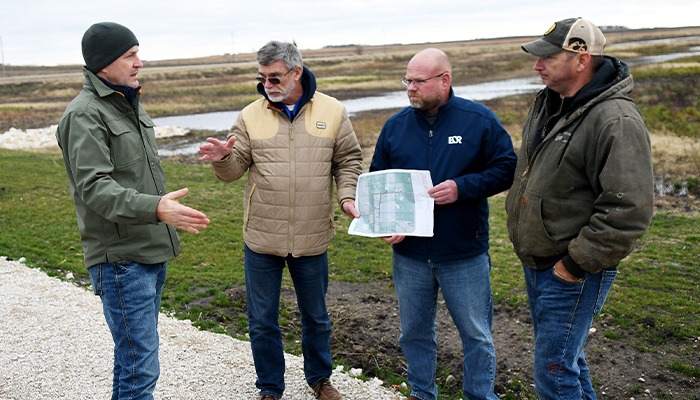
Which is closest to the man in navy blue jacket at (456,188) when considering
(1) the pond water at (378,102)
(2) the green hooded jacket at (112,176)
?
(2) the green hooded jacket at (112,176)

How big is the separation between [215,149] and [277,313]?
4.36 ft

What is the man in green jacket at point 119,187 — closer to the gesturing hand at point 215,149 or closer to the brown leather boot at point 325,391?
the gesturing hand at point 215,149

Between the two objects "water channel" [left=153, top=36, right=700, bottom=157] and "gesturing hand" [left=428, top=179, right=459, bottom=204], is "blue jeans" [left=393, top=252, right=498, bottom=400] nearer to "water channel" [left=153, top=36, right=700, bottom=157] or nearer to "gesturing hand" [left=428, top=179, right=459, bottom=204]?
"gesturing hand" [left=428, top=179, right=459, bottom=204]

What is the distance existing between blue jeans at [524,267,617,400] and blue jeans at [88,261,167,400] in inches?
88.4

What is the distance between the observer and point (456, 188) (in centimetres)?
421

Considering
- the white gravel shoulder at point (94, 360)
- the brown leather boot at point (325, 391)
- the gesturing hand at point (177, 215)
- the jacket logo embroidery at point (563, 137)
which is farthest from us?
the white gravel shoulder at point (94, 360)

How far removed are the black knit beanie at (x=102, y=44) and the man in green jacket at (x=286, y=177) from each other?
0.94m

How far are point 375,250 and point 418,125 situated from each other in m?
5.39

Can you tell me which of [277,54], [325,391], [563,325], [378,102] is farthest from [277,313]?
[378,102]

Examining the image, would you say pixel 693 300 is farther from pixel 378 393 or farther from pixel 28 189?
pixel 28 189

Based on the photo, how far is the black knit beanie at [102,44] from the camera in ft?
12.2

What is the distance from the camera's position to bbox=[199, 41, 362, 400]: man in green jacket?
4.59 metres

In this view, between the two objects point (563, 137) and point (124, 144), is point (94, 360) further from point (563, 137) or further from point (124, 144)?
point (563, 137)

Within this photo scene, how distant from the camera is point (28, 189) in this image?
1347cm
